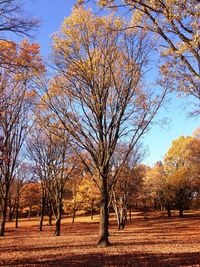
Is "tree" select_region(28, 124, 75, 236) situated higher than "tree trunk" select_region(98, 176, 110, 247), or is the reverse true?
"tree" select_region(28, 124, 75, 236)

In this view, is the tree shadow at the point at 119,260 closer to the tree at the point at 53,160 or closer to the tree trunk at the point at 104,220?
the tree trunk at the point at 104,220

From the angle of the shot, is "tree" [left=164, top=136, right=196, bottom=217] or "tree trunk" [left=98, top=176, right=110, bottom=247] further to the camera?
"tree" [left=164, top=136, right=196, bottom=217]

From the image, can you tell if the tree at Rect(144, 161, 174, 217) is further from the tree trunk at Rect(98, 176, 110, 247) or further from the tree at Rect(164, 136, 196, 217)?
the tree trunk at Rect(98, 176, 110, 247)

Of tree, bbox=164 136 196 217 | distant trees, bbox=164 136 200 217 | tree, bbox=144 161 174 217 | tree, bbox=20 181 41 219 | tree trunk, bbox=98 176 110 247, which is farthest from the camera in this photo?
tree, bbox=20 181 41 219

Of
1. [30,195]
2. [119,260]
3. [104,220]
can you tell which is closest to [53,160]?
[104,220]

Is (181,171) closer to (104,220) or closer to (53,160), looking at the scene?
(53,160)

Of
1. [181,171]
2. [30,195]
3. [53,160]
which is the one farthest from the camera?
[30,195]

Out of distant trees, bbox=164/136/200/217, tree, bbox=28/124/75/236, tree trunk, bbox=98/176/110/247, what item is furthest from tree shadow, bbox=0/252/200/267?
distant trees, bbox=164/136/200/217

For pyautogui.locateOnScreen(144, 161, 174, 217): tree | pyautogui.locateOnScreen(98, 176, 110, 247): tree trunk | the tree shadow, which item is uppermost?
pyautogui.locateOnScreen(144, 161, 174, 217): tree

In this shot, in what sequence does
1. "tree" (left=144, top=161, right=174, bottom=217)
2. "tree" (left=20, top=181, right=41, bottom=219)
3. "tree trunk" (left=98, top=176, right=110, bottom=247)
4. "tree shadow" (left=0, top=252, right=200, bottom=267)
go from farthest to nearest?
"tree" (left=20, top=181, right=41, bottom=219) → "tree" (left=144, top=161, right=174, bottom=217) → "tree trunk" (left=98, top=176, right=110, bottom=247) → "tree shadow" (left=0, top=252, right=200, bottom=267)

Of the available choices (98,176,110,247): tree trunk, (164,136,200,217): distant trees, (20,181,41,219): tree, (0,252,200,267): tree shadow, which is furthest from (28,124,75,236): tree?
(20,181,41,219): tree

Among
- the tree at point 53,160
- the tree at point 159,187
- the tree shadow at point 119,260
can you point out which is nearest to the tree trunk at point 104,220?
the tree shadow at point 119,260

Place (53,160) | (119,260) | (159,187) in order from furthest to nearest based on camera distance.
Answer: (159,187) → (53,160) → (119,260)

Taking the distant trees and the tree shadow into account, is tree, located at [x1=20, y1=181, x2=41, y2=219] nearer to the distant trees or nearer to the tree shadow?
the distant trees
